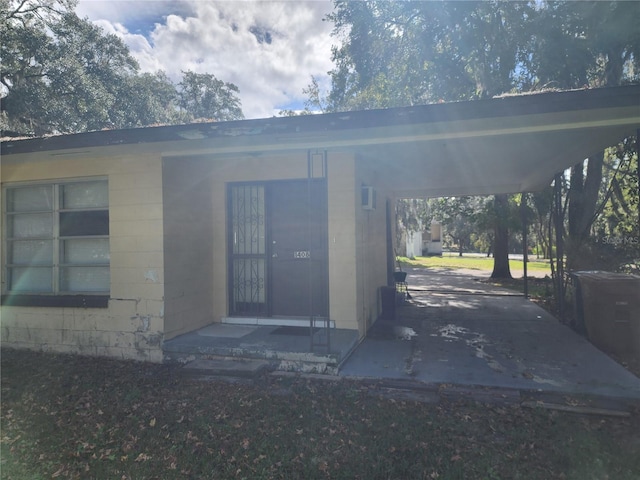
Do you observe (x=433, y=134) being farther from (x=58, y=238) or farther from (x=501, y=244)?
(x=501, y=244)

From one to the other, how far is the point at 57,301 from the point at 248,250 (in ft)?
8.92

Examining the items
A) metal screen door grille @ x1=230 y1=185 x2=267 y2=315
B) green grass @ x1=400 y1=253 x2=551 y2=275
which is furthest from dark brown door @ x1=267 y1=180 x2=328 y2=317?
green grass @ x1=400 y1=253 x2=551 y2=275

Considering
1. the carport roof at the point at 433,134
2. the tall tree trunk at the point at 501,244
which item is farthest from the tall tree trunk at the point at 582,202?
the carport roof at the point at 433,134

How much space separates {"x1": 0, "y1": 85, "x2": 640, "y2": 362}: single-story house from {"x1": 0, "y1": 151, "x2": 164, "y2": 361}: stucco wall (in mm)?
16

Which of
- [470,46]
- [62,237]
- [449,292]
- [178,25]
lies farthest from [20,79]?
[449,292]

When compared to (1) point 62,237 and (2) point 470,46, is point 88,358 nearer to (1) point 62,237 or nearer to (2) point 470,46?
(1) point 62,237

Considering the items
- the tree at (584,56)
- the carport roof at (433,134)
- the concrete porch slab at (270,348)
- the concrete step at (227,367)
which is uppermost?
the tree at (584,56)

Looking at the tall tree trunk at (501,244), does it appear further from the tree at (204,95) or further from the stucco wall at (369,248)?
the tree at (204,95)

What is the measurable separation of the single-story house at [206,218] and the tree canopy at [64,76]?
1170 centimetres

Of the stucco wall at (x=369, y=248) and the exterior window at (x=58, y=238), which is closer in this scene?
the exterior window at (x=58, y=238)

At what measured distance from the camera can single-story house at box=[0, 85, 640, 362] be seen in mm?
4312

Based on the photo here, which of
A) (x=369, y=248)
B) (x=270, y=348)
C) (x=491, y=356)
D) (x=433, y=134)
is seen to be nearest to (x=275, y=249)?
(x=369, y=248)

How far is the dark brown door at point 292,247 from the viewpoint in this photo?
5840 millimetres

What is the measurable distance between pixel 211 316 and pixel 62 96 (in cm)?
1477
